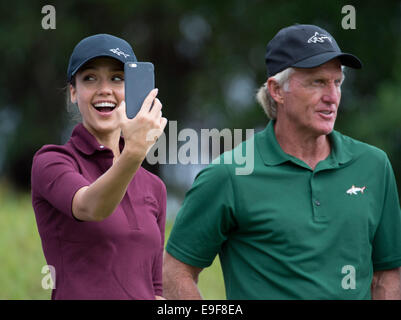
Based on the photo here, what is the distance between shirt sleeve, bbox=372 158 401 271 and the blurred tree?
10585mm

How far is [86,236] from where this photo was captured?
10.6 ft

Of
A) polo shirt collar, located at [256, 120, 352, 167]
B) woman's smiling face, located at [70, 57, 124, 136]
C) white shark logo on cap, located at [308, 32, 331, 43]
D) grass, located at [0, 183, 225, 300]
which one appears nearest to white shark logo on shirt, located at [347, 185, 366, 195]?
polo shirt collar, located at [256, 120, 352, 167]

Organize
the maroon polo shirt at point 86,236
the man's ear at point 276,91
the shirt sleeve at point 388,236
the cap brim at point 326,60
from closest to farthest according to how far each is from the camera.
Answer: the maroon polo shirt at point 86,236, the cap brim at point 326,60, the shirt sleeve at point 388,236, the man's ear at point 276,91

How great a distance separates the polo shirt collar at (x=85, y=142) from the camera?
11.2 ft

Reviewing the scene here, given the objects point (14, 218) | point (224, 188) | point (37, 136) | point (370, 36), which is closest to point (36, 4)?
point (37, 136)

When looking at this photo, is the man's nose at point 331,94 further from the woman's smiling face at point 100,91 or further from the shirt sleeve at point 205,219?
the woman's smiling face at point 100,91

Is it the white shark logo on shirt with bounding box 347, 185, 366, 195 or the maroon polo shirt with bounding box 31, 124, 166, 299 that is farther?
the white shark logo on shirt with bounding box 347, 185, 366, 195

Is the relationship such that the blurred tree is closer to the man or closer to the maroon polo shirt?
the man

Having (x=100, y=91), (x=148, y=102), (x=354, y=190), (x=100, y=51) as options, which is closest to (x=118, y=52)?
(x=100, y=51)

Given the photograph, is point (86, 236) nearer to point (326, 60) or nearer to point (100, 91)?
point (100, 91)

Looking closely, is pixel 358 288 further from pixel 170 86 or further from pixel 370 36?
pixel 170 86

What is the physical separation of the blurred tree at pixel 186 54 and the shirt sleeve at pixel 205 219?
1082 centimetres

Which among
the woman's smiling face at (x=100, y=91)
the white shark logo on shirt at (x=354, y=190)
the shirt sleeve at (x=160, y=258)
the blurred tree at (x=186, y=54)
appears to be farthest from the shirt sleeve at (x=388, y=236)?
the blurred tree at (x=186, y=54)

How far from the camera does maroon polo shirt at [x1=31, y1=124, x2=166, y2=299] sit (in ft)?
10.6
